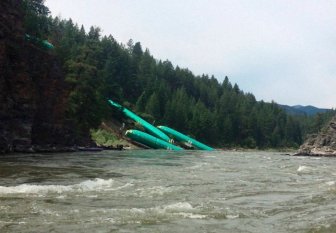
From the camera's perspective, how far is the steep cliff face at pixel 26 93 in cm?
4447

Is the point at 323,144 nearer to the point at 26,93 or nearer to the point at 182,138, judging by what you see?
the point at 182,138

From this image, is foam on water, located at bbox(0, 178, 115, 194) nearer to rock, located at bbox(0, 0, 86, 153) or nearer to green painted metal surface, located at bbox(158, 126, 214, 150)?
rock, located at bbox(0, 0, 86, 153)

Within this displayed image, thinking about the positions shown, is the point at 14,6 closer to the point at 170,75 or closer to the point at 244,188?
the point at 244,188

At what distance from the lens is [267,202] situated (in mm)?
16516

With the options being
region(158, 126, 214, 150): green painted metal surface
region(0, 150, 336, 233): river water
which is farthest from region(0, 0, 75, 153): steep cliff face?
region(158, 126, 214, 150): green painted metal surface

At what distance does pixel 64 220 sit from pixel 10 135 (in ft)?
116

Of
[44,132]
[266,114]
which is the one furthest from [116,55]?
[44,132]

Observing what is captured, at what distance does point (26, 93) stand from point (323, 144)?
9428 cm

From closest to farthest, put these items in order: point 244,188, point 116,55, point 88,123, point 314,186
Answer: point 244,188
point 314,186
point 88,123
point 116,55

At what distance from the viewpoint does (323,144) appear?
122 meters

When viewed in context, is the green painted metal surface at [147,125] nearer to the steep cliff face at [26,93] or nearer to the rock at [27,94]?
the rock at [27,94]

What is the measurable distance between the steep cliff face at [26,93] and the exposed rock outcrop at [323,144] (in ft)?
237

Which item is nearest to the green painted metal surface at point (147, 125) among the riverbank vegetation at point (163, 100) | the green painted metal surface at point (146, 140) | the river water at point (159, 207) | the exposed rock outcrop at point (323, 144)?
the riverbank vegetation at point (163, 100)

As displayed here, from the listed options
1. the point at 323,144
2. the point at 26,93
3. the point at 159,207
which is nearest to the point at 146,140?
the point at 26,93
